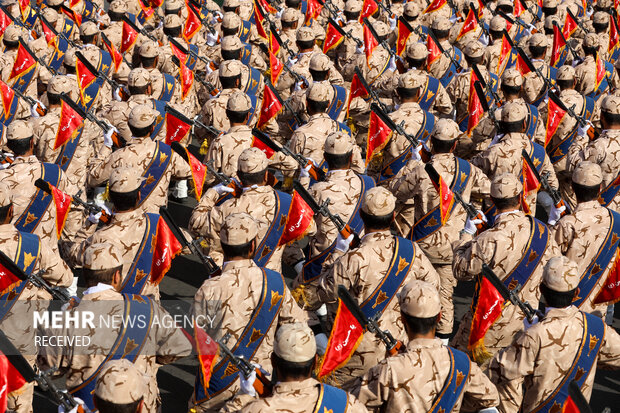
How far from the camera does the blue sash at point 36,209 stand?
984 centimetres

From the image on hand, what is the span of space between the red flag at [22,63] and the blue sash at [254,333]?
367 inches

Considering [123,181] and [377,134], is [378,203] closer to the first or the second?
[123,181]

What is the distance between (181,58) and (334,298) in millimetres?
8770

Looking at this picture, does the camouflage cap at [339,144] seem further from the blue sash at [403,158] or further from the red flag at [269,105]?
the red flag at [269,105]

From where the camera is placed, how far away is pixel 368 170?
1248 centimetres

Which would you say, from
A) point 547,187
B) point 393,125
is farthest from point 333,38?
point 547,187

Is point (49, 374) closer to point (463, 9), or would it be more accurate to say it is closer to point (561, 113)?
point (561, 113)

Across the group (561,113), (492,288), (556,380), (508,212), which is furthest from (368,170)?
(556,380)

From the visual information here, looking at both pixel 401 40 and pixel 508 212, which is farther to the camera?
pixel 401 40

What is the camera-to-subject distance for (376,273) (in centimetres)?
747

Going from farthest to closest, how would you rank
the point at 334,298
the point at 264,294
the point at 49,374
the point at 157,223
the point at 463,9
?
1. the point at 463,9
2. the point at 157,223
3. the point at 334,298
4. the point at 264,294
5. the point at 49,374

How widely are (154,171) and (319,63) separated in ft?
10.9

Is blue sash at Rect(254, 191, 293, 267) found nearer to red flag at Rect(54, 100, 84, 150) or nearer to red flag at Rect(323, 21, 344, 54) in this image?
red flag at Rect(54, 100, 84, 150)

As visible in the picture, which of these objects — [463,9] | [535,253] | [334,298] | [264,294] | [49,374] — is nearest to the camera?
[49,374]
